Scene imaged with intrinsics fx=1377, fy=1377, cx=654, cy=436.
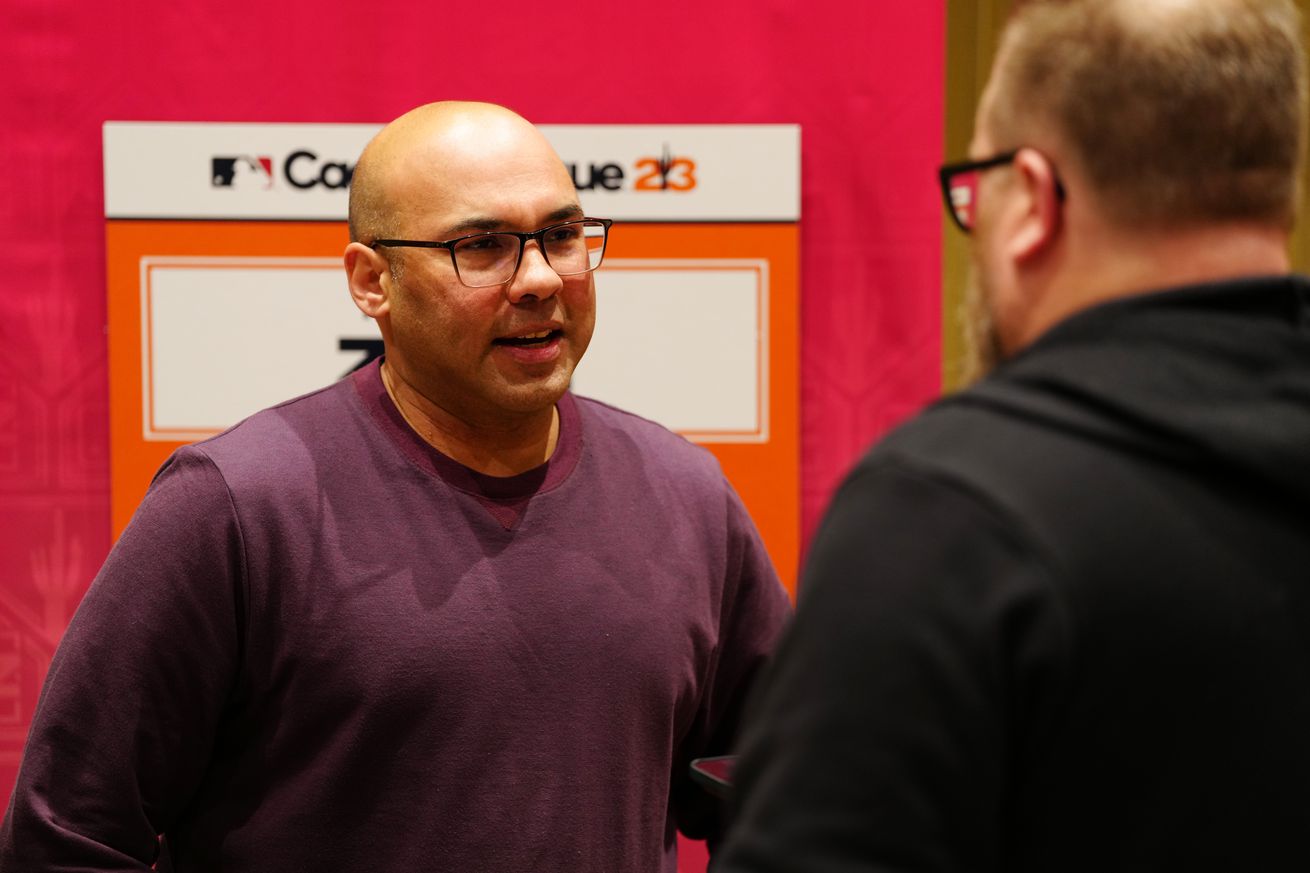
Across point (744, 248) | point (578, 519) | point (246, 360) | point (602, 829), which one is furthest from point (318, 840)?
point (744, 248)

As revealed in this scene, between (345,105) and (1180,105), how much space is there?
1.66 meters

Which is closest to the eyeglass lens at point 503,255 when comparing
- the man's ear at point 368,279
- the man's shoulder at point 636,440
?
the man's ear at point 368,279

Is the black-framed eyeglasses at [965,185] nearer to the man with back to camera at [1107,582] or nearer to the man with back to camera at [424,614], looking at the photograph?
the man with back to camera at [1107,582]

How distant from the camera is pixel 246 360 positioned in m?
2.21

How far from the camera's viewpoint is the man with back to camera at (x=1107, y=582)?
0.72 metres

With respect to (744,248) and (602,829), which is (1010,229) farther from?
(744,248)

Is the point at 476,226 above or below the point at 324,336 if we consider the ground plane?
above

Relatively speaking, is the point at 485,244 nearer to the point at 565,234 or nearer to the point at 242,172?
the point at 565,234

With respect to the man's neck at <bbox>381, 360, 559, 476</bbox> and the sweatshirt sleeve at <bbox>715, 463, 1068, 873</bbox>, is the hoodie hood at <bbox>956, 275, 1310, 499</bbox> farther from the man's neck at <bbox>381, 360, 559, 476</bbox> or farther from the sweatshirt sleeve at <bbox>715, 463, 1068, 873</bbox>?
the man's neck at <bbox>381, 360, 559, 476</bbox>

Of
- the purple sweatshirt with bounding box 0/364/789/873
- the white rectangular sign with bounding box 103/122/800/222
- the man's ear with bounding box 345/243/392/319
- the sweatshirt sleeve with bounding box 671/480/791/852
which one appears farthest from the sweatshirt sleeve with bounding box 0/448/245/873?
the white rectangular sign with bounding box 103/122/800/222

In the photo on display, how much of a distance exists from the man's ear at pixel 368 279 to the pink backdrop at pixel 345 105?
567 millimetres

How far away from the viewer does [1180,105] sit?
0.81m

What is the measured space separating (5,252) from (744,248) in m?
1.20

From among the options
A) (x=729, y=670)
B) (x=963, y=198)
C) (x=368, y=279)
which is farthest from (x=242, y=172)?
(x=963, y=198)
